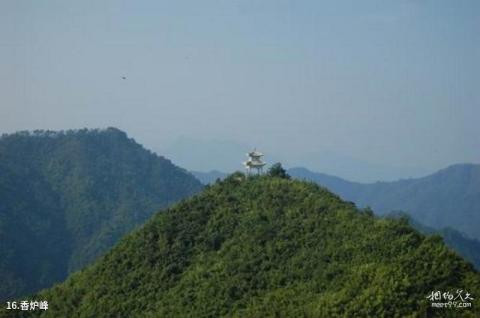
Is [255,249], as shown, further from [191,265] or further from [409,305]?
[409,305]

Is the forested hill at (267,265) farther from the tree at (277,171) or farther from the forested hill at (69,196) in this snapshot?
the forested hill at (69,196)

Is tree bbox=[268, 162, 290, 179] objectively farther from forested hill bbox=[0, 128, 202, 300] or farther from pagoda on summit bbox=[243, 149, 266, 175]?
forested hill bbox=[0, 128, 202, 300]

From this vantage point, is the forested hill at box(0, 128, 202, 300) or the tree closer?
the tree

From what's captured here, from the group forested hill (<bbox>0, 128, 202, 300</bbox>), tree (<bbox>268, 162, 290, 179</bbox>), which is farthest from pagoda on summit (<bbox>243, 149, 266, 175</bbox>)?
forested hill (<bbox>0, 128, 202, 300</bbox>)

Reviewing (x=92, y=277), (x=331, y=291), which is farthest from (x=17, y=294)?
(x=331, y=291)

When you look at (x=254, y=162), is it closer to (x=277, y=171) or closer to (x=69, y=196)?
(x=277, y=171)
